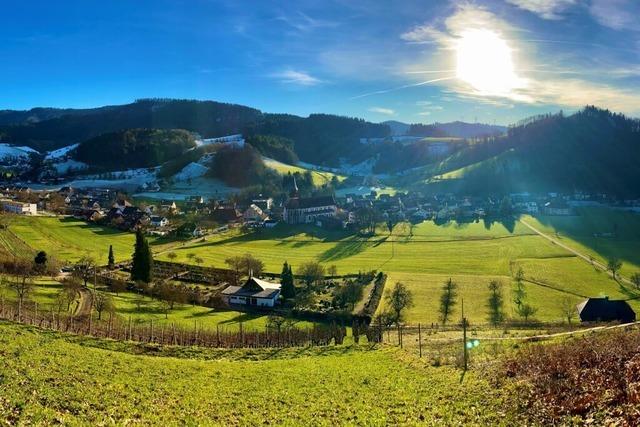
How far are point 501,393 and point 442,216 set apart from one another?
99.5m

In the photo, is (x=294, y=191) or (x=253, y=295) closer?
(x=253, y=295)

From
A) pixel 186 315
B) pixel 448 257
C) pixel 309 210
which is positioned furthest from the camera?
pixel 309 210

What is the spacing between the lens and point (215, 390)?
64.5ft

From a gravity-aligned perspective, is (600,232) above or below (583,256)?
above

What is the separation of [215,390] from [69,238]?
64.3 m

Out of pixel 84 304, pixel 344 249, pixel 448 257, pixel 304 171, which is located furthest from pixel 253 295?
pixel 304 171

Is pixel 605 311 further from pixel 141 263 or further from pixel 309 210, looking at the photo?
pixel 309 210

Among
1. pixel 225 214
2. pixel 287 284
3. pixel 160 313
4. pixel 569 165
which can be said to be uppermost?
pixel 569 165

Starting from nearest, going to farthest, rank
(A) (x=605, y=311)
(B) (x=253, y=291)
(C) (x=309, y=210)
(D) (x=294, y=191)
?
(A) (x=605, y=311)
(B) (x=253, y=291)
(C) (x=309, y=210)
(D) (x=294, y=191)

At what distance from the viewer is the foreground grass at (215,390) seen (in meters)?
15.7

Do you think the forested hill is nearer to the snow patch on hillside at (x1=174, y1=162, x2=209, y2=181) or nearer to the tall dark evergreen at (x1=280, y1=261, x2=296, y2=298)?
the snow patch on hillside at (x1=174, y1=162, x2=209, y2=181)

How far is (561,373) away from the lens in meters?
18.3

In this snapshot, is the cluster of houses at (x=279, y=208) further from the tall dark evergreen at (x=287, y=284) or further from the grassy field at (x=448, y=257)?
the tall dark evergreen at (x=287, y=284)

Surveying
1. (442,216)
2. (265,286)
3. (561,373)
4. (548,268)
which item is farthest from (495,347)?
(442,216)
